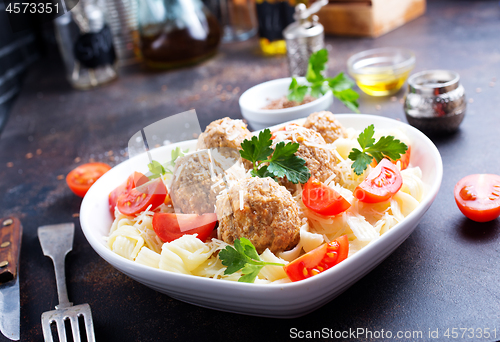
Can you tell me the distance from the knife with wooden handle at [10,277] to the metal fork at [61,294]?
0.39 ft

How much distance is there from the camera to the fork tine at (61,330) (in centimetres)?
147

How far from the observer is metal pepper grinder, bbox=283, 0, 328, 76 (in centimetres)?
338

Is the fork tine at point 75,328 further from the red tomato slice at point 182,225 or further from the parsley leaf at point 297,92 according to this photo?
the parsley leaf at point 297,92

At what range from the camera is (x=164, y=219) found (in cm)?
169

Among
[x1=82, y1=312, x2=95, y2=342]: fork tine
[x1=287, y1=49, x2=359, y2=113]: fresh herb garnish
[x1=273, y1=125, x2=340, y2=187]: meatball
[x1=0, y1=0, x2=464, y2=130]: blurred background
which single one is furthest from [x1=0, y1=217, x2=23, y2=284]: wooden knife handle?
[x1=0, y1=0, x2=464, y2=130]: blurred background

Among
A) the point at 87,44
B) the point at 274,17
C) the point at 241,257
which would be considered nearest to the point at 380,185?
the point at 241,257

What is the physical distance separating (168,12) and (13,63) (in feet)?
7.45

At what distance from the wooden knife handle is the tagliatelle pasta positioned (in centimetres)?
46

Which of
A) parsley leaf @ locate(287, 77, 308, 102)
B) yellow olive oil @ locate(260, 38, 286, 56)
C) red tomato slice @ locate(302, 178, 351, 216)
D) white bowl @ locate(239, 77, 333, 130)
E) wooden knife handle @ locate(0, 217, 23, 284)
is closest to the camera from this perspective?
red tomato slice @ locate(302, 178, 351, 216)

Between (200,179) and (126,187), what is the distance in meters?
0.46

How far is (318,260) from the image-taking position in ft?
4.63

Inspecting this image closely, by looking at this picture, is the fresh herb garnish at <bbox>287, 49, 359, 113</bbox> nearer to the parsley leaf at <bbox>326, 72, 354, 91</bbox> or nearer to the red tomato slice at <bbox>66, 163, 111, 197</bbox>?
the parsley leaf at <bbox>326, 72, 354, 91</bbox>

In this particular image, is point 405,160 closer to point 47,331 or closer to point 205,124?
point 205,124

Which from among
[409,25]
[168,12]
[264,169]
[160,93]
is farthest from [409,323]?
[409,25]
